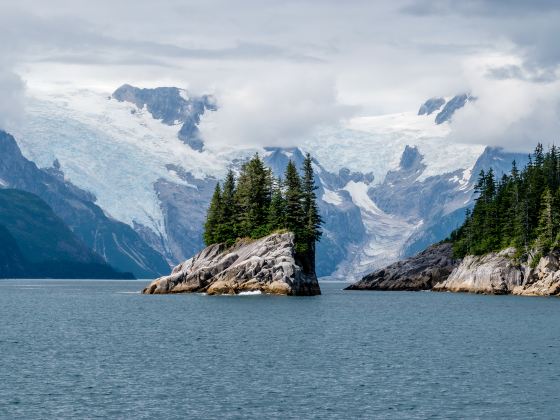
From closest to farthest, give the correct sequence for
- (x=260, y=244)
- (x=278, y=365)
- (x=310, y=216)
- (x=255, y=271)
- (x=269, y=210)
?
(x=278, y=365) < (x=255, y=271) < (x=260, y=244) < (x=310, y=216) < (x=269, y=210)

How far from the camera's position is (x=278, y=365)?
79812 mm

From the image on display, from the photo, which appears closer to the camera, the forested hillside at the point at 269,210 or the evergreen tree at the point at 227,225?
the forested hillside at the point at 269,210

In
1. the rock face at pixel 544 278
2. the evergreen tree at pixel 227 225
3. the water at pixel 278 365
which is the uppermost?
the evergreen tree at pixel 227 225

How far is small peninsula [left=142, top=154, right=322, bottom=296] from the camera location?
172m

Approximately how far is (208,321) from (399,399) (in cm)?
5899

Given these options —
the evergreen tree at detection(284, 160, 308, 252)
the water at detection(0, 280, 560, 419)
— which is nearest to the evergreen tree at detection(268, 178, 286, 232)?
the evergreen tree at detection(284, 160, 308, 252)

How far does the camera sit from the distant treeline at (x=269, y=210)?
604 feet

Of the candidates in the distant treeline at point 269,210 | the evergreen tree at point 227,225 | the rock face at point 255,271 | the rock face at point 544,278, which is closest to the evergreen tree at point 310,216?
the distant treeline at point 269,210

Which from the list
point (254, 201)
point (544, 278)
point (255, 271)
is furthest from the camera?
point (254, 201)

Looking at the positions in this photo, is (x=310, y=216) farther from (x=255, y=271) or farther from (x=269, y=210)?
(x=255, y=271)

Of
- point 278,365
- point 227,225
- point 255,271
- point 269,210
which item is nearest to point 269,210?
point 269,210

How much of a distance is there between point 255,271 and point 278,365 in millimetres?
92789

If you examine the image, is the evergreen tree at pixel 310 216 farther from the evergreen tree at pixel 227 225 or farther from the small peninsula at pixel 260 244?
the evergreen tree at pixel 227 225

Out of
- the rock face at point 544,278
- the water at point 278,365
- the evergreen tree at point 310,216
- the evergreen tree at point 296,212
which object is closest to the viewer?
the water at point 278,365
